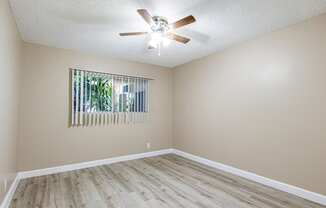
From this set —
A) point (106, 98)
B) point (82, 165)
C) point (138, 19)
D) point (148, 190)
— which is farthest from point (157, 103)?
point (138, 19)

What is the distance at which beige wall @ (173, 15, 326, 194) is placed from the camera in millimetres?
2225

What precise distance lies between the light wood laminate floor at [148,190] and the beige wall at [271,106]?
416mm

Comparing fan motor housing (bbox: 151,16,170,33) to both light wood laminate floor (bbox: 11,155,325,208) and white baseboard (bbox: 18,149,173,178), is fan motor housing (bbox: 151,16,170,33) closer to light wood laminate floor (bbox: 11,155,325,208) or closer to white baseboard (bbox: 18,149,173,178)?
light wood laminate floor (bbox: 11,155,325,208)

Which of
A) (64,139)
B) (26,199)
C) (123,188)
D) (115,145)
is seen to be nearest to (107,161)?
(115,145)

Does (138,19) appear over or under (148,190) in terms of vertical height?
over

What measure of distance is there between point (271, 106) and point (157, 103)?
106 inches

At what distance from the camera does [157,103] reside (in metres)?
4.55

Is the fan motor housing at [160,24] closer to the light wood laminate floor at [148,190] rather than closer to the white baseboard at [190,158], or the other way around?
the light wood laminate floor at [148,190]

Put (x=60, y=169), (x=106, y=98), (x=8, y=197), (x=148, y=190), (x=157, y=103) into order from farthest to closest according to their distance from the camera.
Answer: (x=157, y=103)
(x=106, y=98)
(x=60, y=169)
(x=148, y=190)
(x=8, y=197)

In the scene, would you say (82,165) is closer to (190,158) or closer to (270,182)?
(190,158)

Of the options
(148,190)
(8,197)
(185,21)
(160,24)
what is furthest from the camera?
(148,190)

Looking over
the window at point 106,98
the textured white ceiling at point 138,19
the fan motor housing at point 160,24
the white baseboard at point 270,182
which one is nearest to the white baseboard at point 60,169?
the window at point 106,98

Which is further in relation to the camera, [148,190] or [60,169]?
[60,169]

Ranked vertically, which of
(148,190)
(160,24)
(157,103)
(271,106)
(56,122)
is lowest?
(148,190)
